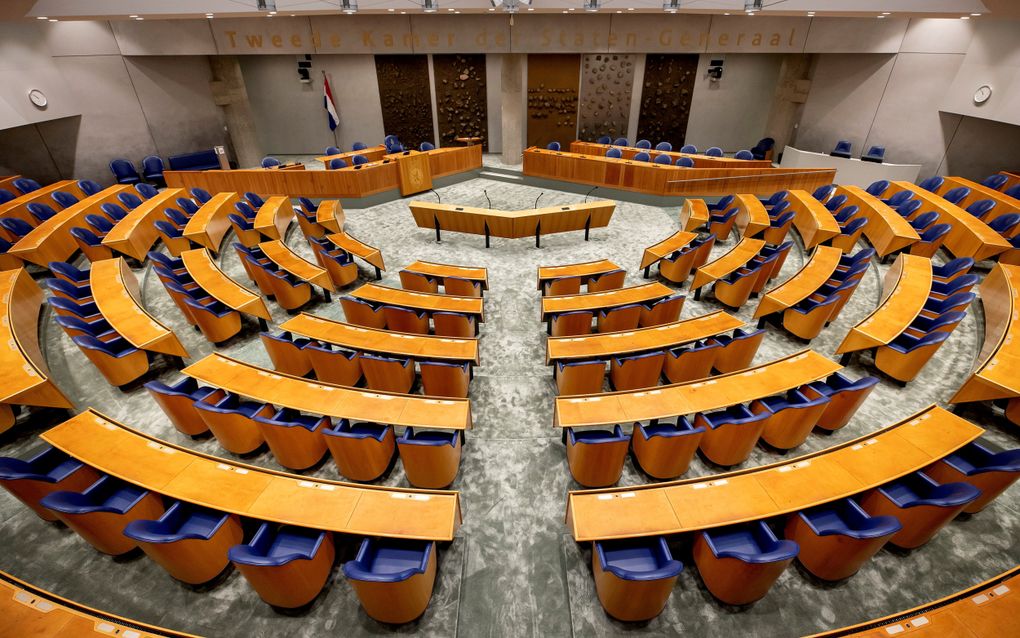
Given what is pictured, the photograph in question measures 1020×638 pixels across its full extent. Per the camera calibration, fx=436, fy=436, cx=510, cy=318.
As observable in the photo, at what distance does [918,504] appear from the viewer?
120 inches

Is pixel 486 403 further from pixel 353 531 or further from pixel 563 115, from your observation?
pixel 563 115

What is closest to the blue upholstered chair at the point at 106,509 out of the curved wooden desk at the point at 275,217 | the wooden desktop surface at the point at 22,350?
the wooden desktop surface at the point at 22,350

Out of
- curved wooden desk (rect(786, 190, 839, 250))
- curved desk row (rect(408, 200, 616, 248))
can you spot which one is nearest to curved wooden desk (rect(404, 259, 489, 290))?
curved desk row (rect(408, 200, 616, 248))

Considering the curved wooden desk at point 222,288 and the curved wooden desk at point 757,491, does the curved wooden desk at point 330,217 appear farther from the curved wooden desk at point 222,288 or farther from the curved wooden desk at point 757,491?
the curved wooden desk at point 757,491

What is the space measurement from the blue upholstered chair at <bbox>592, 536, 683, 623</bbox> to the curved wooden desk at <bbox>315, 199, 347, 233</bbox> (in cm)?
801

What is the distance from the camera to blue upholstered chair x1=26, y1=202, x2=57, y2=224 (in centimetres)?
826

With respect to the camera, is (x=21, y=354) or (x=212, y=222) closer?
(x=21, y=354)

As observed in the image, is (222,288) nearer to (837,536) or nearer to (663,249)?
(663,249)

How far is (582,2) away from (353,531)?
12.9 meters

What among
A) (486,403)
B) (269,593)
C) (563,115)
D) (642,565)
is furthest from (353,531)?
(563,115)

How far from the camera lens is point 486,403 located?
203 inches

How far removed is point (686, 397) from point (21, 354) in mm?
7123

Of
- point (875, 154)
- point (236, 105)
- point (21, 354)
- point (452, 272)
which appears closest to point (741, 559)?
point (452, 272)

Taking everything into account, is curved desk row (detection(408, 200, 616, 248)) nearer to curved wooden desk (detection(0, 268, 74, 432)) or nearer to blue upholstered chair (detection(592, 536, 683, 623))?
curved wooden desk (detection(0, 268, 74, 432))
